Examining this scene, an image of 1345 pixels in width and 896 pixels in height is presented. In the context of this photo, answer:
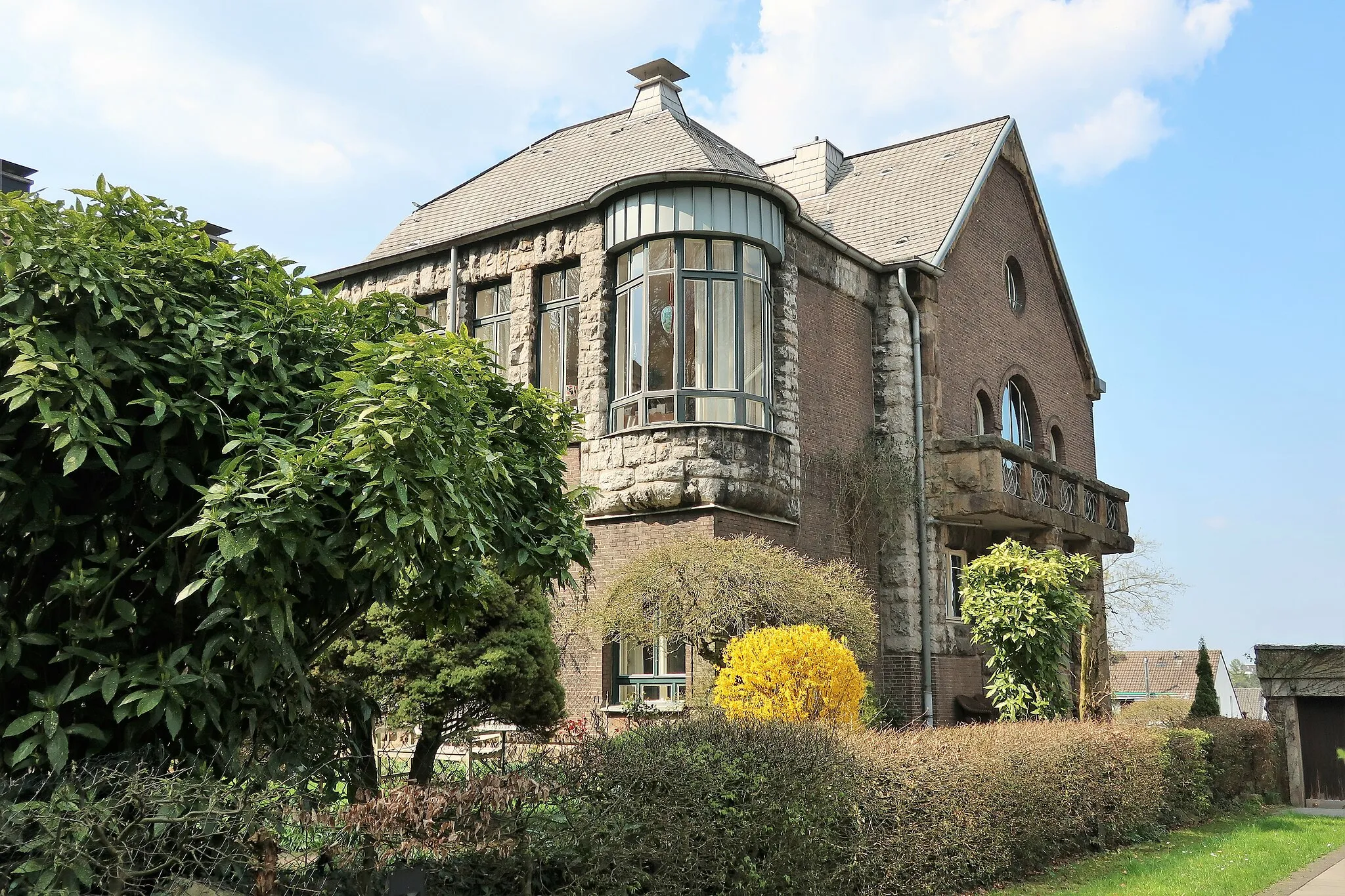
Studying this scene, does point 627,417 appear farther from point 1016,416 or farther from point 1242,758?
point 1016,416

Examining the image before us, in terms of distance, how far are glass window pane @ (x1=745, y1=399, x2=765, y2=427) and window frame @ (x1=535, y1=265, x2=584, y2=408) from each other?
9.35 feet

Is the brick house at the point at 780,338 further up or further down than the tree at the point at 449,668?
further up

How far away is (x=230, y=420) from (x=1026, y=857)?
329 inches

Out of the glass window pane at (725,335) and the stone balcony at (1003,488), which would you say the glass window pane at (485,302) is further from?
the stone balcony at (1003,488)

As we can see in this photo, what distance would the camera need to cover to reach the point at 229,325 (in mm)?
5766

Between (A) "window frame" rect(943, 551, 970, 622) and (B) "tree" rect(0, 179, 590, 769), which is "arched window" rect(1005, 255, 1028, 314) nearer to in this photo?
(A) "window frame" rect(943, 551, 970, 622)

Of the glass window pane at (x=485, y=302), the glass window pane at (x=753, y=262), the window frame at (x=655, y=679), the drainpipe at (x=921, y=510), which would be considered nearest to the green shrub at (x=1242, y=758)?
the drainpipe at (x=921, y=510)

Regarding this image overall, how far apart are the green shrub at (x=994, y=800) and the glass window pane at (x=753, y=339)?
5898mm

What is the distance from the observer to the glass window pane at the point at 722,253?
16109 millimetres

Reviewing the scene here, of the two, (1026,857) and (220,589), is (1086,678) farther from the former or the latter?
(220,589)

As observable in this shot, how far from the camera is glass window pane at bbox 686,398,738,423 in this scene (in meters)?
15.8

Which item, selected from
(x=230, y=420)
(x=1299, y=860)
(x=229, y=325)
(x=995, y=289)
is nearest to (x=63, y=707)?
(x=230, y=420)

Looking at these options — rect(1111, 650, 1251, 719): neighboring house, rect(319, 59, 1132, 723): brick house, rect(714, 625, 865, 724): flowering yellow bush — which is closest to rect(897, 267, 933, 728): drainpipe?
rect(319, 59, 1132, 723): brick house

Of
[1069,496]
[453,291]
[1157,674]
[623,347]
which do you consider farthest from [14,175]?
[1157,674]
